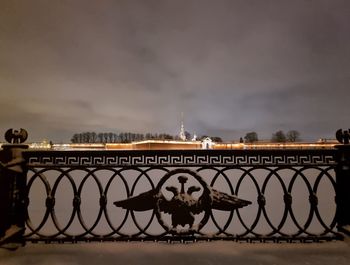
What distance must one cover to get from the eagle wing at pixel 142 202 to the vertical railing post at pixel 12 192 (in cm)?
108

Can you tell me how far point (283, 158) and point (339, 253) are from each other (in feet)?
3.41

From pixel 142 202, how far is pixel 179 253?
65 centimetres

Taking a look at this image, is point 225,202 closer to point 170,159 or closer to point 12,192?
point 170,159

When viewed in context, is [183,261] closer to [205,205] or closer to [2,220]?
[205,205]

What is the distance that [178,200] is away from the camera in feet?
10.2

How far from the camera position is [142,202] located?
313 cm

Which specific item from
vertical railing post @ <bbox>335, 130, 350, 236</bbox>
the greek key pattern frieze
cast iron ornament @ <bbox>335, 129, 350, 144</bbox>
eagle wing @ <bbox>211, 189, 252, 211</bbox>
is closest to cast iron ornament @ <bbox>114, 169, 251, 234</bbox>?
eagle wing @ <bbox>211, 189, 252, 211</bbox>

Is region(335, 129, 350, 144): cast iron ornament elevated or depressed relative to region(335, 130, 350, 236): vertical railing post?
elevated

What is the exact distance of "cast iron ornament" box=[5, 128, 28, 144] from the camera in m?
3.16

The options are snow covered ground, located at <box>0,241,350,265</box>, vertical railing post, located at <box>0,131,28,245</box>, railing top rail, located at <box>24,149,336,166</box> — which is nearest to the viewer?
snow covered ground, located at <box>0,241,350,265</box>

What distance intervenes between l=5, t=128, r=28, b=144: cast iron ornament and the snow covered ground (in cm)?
112

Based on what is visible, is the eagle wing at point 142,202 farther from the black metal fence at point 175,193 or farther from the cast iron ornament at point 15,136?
the cast iron ornament at point 15,136

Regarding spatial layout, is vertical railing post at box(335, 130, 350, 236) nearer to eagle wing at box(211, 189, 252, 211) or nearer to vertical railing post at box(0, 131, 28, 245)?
eagle wing at box(211, 189, 252, 211)

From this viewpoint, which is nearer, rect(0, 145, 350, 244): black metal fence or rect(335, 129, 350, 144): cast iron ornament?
rect(0, 145, 350, 244): black metal fence
